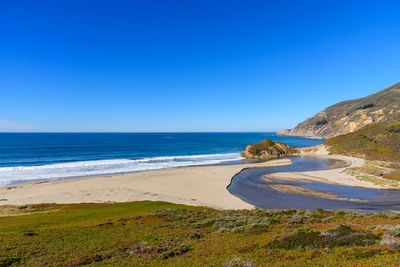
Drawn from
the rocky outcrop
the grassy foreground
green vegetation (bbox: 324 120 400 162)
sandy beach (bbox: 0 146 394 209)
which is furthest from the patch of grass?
the rocky outcrop

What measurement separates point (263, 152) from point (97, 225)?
75.6 metres

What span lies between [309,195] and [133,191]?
32568 mm

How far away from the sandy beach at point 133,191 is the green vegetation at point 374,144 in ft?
189

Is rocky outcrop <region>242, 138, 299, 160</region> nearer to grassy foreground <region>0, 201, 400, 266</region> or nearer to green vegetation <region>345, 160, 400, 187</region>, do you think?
green vegetation <region>345, 160, 400, 187</region>

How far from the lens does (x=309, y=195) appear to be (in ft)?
110

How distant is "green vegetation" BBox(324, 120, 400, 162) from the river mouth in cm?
3933

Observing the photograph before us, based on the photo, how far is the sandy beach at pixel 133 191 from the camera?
30891 mm

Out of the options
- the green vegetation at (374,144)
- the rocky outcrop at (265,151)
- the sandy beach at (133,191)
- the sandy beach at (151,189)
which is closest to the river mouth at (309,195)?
the sandy beach at (151,189)

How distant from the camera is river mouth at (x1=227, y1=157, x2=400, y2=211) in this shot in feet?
93.3

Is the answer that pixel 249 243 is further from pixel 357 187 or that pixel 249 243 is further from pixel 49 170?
pixel 49 170

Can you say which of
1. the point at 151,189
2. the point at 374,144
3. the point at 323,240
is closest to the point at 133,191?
the point at 151,189

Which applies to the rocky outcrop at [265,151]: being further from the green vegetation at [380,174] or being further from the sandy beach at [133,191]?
the sandy beach at [133,191]

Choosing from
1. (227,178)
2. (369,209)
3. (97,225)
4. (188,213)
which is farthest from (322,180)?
(97,225)

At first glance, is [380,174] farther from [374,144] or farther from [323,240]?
[323,240]
